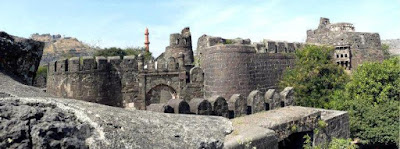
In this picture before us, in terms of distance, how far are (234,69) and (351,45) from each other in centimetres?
1138

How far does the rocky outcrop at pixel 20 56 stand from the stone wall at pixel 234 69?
30.0 feet

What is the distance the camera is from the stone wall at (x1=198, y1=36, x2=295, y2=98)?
1191 cm

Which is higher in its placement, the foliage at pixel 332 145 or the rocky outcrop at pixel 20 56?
the rocky outcrop at pixel 20 56

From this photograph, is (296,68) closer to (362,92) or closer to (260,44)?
(260,44)

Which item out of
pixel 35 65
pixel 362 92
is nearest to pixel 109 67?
pixel 35 65

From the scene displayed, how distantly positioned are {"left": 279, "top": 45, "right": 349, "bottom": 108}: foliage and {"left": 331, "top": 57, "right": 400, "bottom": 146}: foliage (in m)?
0.51

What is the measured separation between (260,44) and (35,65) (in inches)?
461

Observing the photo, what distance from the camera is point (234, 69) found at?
12.0 metres

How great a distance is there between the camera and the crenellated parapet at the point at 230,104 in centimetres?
560

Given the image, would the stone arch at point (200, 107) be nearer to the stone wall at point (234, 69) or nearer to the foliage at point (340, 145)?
the foliage at point (340, 145)

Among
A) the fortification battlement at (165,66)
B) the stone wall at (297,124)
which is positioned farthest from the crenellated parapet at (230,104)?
the fortification battlement at (165,66)

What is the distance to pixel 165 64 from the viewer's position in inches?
568

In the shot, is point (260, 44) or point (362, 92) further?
point (362, 92)

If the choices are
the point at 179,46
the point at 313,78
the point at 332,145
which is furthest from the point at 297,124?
the point at 179,46
